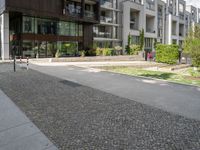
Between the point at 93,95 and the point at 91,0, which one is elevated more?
the point at 91,0

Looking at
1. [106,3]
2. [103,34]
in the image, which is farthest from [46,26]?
[106,3]

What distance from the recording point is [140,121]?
21.3 feet

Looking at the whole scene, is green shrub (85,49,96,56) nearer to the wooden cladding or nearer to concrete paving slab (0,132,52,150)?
the wooden cladding

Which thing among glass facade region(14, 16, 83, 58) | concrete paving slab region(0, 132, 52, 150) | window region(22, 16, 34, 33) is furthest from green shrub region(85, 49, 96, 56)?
concrete paving slab region(0, 132, 52, 150)

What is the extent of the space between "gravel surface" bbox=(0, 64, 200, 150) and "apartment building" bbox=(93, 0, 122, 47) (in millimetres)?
33676

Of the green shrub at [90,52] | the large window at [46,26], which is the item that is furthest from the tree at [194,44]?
the large window at [46,26]

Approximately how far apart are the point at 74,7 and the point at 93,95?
27007 mm

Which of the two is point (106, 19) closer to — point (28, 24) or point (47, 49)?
point (47, 49)

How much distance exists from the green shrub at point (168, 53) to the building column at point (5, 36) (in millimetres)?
18813

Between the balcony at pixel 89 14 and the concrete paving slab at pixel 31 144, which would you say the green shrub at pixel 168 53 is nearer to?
the balcony at pixel 89 14

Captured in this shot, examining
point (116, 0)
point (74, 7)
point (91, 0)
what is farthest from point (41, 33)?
point (116, 0)

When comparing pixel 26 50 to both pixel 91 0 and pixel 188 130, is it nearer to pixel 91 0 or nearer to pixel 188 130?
pixel 91 0

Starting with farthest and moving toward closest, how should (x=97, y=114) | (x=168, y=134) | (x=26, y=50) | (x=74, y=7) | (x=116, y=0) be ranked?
(x=116, y=0)
(x=74, y=7)
(x=26, y=50)
(x=97, y=114)
(x=168, y=134)

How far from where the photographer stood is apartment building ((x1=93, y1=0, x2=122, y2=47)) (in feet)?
141
